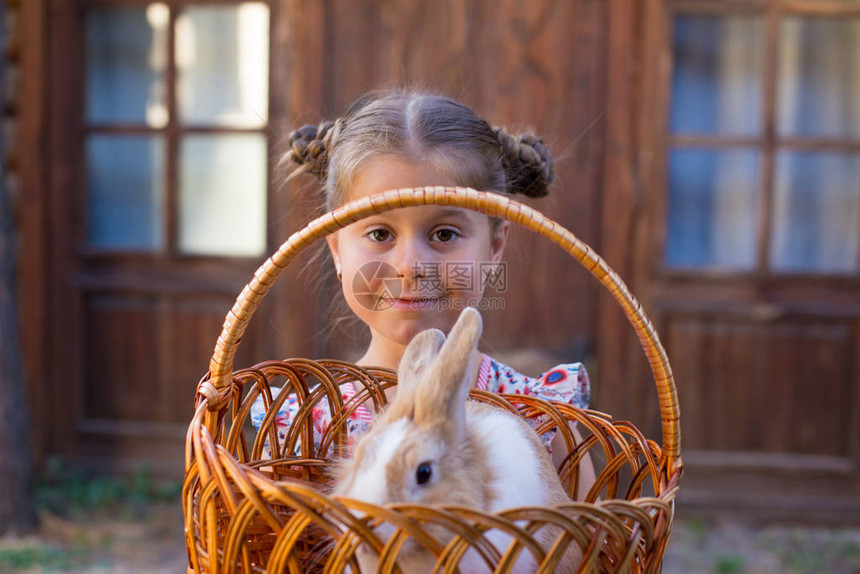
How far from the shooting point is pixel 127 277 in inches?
139

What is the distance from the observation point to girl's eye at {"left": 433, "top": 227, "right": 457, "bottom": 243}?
1.47 metres

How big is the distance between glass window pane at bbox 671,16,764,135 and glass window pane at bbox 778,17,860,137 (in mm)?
130

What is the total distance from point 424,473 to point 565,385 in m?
0.77

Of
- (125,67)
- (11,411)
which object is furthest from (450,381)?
(125,67)

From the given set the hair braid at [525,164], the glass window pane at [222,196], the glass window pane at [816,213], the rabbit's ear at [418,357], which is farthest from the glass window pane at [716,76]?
the rabbit's ear at [418,357]

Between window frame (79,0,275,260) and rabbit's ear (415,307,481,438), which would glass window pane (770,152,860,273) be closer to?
window frame (79,0,275,260)

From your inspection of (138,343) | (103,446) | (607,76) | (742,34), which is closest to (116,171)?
(138,343)

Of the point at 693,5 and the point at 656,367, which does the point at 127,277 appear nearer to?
the point at 693,5

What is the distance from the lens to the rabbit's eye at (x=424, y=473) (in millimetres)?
1068

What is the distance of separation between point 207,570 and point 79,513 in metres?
2.57

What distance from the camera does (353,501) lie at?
36.4 inches

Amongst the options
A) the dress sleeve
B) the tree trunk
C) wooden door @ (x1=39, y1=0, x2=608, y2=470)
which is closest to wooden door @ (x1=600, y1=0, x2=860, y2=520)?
wooden door @ (x1=39, y1=0, x2=608, y2=470)

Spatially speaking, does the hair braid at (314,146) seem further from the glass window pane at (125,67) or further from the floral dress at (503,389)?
the glass window pane at (125,67)

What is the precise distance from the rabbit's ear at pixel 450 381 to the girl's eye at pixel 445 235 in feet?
1.26
